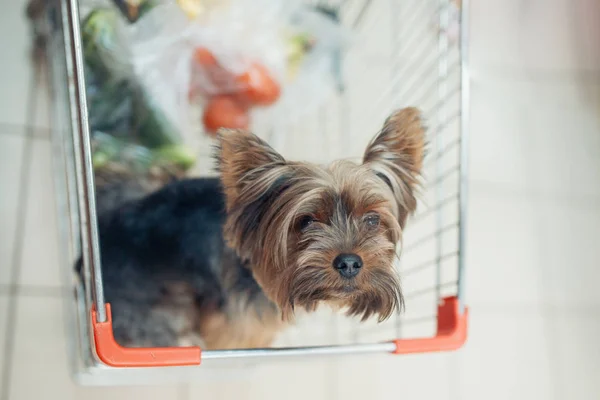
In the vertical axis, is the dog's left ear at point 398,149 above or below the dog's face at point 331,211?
above

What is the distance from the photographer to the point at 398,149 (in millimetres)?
608

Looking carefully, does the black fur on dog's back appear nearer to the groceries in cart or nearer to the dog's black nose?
the groceries in cart

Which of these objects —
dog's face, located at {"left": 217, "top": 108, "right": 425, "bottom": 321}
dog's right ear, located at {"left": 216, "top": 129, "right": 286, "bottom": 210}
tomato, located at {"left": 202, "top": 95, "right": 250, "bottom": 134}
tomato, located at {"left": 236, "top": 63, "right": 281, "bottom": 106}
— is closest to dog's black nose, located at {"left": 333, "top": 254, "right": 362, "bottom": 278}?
dog's face, located at {"left": 217, "top": 108, "right": 425, "bottom": 321}

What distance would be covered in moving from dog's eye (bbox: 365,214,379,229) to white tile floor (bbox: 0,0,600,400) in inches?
27.5

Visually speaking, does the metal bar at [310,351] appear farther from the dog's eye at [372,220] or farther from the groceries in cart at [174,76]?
the groceries in cart at [174,76]

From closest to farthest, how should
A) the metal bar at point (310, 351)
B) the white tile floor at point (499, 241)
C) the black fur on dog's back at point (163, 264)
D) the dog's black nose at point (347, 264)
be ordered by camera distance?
the dog's black nose at point (347, 264) → the metal bar at point (310, 351) → the black fur on dog's back at point (163, 264) → the white tile floor at point (499, 241)

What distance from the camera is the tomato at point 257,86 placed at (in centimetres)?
113

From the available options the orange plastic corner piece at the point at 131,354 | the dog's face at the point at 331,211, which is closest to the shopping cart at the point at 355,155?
the orange plastic corner piece at the point at 131,354

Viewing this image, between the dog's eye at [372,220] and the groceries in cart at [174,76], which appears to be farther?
the groceries in cart at [174,76]

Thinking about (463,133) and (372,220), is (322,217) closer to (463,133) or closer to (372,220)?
(372,220)

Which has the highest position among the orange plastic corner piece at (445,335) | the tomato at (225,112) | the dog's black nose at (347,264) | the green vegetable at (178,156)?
the tomato at (225,112)

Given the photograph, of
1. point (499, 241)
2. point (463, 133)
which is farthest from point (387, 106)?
point (499, 241)

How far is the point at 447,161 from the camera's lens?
1.35 m

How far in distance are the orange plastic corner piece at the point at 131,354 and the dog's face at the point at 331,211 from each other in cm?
14
